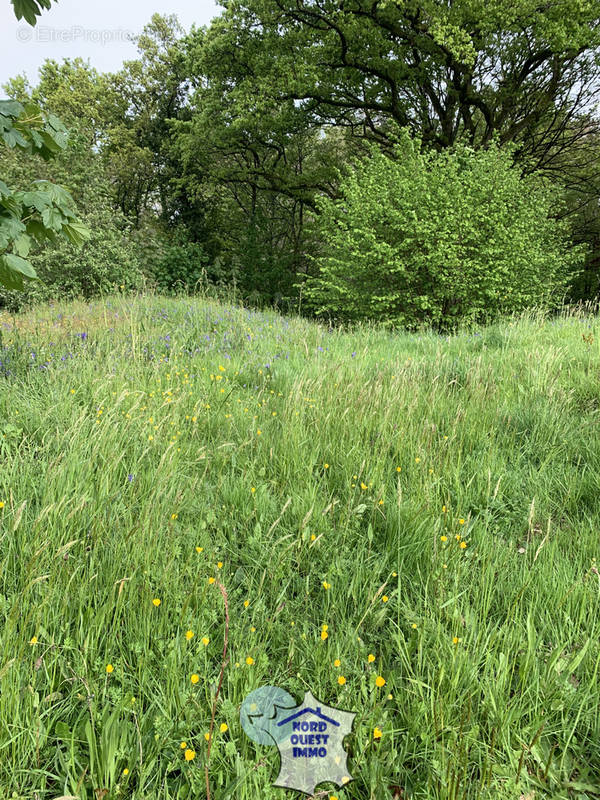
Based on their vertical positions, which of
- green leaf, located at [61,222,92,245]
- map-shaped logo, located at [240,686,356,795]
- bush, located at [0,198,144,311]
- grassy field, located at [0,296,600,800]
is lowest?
map-shaped logo, located at [240,686,356,795]

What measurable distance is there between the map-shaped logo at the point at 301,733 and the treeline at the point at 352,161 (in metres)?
7.25

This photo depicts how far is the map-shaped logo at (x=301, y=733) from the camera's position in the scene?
1.12 m

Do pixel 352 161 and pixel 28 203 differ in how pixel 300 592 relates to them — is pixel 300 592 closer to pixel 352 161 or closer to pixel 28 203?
pixel 28 203

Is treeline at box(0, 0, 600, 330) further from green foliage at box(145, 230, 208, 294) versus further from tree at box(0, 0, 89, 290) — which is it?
tree at box(0, 0, 89, 290)

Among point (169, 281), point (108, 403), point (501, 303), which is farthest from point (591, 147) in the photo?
point (108, 403)

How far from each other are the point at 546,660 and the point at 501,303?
30.5 feet

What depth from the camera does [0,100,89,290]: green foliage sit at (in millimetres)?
1794

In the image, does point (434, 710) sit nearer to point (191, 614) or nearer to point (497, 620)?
point (497, 620)

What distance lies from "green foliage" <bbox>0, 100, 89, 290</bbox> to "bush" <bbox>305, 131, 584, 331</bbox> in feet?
24.1

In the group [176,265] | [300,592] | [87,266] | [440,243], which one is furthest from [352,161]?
[300,592]

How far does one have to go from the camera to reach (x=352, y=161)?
15.9 metres

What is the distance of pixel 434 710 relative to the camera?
3.88 feet

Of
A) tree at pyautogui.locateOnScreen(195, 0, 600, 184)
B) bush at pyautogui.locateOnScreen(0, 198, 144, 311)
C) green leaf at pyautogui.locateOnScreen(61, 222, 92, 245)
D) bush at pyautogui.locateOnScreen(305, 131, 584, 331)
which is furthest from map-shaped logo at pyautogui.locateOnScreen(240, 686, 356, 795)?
tree at pyautogui.locateOnScreen(195, 0, 600, 184)

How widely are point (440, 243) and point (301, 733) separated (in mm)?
8838
